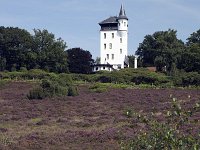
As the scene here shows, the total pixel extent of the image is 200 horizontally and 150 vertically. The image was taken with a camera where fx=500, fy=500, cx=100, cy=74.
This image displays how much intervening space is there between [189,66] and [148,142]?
7839 cm

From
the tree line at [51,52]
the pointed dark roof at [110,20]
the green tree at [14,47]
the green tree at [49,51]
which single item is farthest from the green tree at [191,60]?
the pointed dark roof at [110,20]

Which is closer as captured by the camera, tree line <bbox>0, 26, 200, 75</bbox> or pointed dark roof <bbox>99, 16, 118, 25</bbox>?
tree line <bbox>0, 26, 200, 75</bbox>

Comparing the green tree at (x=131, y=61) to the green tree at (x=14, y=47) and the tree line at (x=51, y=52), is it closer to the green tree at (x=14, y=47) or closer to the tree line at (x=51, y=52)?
the tree line at (x=51, y=52)

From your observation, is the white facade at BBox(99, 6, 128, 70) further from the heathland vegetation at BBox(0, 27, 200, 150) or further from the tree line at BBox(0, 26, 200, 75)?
the tree line at BBox(0, 26, 200, 75)

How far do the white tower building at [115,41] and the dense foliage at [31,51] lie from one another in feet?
68.9

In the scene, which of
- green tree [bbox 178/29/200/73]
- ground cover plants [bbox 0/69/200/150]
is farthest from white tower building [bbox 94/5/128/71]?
ground cover plants [bbox 0/69/200/150]

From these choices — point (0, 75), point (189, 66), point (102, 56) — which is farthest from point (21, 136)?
point (102, 56)

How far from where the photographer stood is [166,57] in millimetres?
106625

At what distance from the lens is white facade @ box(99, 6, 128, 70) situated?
409ft

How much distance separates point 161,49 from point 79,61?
60.2ft

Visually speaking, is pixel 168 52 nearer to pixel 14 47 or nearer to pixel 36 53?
Answer: pixel 36 53

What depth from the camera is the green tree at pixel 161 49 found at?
105037 millimetres

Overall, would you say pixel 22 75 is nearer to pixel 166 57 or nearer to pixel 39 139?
pixel 166 57

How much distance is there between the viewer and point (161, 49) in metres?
111
